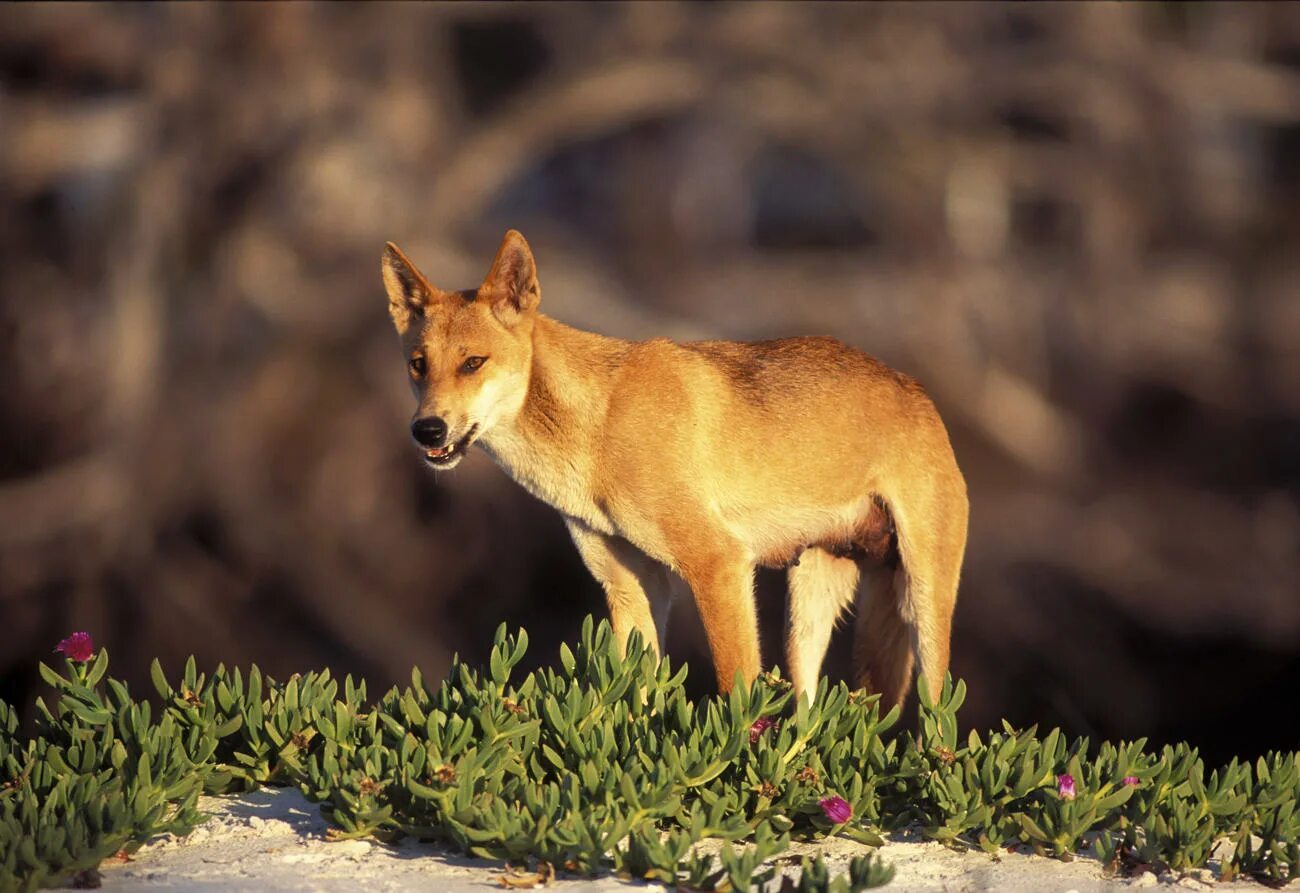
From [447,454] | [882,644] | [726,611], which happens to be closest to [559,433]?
[447,454]

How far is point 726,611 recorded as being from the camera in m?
6.43

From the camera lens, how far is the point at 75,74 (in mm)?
17578

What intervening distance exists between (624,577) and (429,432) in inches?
38.3

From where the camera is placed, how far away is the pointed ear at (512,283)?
657 cm

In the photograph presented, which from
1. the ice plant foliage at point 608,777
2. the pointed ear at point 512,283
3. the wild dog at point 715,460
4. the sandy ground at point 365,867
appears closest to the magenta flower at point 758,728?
the ice plant foliage at point 608,777

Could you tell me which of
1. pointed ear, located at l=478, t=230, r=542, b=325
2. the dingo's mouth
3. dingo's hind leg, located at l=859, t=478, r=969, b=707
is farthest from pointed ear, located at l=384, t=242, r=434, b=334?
dingo's hind leg, located at l=859, t=478, r=969, b=707

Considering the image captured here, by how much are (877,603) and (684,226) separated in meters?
12.7

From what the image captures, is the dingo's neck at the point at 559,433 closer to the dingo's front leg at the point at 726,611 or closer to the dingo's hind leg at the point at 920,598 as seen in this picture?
the dingo's front leg at the point at 726,611

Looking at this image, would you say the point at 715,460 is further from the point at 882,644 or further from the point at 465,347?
the point at 882,644

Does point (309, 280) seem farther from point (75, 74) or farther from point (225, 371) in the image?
point (75, 74)

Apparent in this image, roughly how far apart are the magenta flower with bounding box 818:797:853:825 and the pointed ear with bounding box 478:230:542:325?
2.18 metres

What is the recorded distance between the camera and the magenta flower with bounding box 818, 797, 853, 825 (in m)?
5.27

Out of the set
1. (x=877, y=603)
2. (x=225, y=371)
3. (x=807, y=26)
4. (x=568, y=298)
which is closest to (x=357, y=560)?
(x=225, y=371)

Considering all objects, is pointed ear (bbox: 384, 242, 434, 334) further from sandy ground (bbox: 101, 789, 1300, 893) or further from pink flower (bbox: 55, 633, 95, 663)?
sandy ground (bbox: 101, 789, 1300, 893)
